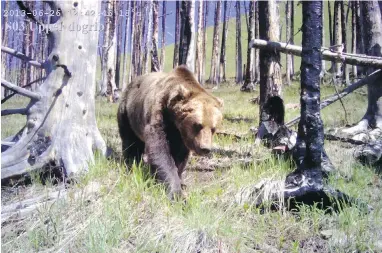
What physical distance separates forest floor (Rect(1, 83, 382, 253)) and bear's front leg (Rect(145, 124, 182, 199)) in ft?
0.45

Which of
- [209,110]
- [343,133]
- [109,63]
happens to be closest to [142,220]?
[209,110]

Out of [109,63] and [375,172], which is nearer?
[375,172]

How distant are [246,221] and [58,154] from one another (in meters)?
2.23

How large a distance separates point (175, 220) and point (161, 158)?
3.35 ft

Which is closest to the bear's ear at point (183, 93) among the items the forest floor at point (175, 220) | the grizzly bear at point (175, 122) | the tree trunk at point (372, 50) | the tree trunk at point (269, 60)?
the grizzly bear at point (175, 122)

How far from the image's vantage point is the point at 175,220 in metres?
3.29

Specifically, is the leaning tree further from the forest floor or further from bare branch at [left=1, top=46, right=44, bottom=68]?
the forest floor

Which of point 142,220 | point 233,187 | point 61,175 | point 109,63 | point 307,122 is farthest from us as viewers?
point 109,63

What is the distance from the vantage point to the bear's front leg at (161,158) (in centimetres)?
401

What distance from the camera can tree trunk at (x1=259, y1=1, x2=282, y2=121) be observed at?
657 centimetres

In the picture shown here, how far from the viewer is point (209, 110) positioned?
4.27m

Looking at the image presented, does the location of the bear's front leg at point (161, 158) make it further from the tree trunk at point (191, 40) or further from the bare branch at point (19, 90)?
the tree trunk at point (191, 40)

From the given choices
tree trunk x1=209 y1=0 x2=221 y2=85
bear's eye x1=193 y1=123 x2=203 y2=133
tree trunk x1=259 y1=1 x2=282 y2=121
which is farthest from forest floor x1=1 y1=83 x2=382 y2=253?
tree trunk x1=209 y1=0 x2=221 y2=85

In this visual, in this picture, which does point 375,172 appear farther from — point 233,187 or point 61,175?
point 61,175
